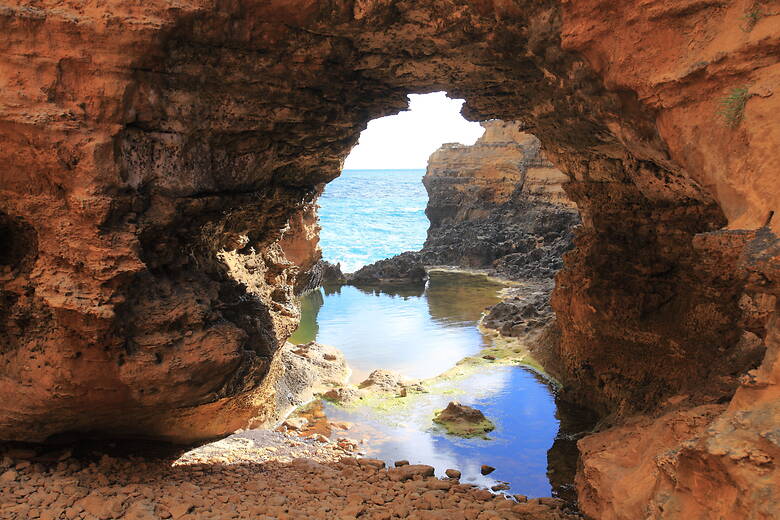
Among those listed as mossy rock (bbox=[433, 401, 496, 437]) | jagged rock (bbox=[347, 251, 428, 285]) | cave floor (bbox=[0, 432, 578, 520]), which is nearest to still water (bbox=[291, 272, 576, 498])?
mossy rock (bbox=[433, 401, 496, 437])

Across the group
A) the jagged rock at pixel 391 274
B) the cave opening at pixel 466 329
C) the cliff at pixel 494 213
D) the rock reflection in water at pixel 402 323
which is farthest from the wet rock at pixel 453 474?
the jagged rock at pixel 391 274

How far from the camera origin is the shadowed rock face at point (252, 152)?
4.18m

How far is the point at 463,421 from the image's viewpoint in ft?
32.4

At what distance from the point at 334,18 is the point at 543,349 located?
9723 millimetres

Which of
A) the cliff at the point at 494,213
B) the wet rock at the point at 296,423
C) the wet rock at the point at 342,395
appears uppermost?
the cliff at the point at 494,213

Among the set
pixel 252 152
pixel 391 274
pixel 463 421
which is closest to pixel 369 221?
pixel 391 274

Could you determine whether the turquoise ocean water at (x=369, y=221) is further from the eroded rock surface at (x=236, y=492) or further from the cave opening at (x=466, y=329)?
the eroded rock surface at (x=236, y=492)

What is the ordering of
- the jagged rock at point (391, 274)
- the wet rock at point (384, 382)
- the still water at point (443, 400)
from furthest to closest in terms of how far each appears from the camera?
the jagged rock at point (391, 274)
the wet rock at point (384, 382)
the still water at point (443, 400)

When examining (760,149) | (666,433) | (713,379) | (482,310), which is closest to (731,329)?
(713,379)

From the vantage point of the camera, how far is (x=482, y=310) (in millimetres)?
19703

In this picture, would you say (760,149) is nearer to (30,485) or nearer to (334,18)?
(334,18)

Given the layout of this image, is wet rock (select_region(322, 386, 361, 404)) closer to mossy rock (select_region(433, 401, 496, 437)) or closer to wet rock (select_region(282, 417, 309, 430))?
wet rock (select_region(282, 417, 309, 430))

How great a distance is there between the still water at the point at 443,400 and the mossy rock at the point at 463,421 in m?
0.16

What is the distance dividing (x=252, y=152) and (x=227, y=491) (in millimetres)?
4008
